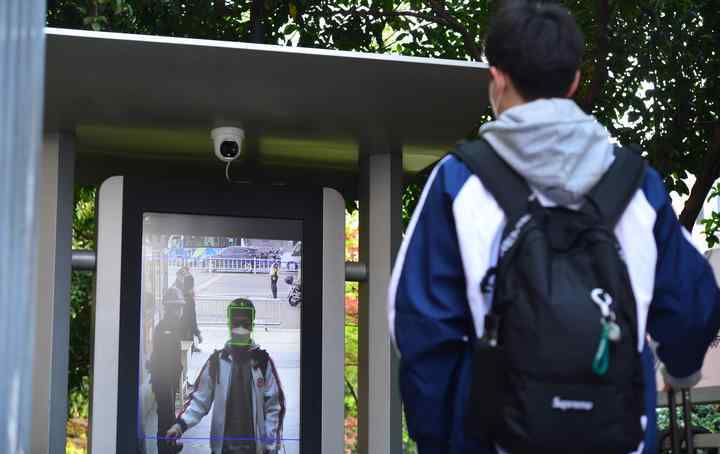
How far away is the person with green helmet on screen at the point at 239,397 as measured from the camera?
5660 mm

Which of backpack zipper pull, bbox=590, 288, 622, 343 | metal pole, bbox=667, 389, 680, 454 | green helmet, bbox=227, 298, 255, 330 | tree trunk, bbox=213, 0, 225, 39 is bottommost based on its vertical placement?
metal pole, bbox=667, 389, 680, 454

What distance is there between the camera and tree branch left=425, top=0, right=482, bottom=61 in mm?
8336

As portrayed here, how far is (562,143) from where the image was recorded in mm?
2488

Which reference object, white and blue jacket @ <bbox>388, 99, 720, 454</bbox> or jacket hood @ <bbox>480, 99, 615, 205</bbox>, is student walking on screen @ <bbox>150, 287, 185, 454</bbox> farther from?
jacket hood @ <bbox>480, 99, 615, 205</bbox>

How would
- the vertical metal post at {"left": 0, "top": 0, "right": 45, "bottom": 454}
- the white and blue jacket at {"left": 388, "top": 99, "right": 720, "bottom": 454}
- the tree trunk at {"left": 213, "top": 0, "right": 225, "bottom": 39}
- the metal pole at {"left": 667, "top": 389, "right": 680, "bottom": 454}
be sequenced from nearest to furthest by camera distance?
the vertical metal post at {"left": 0, "top": 0, "right": 45, "bottom": 454} → the white and blue jacket at {"left": 388, "top": 99, "right": 720, "bottom": 454} → the metal pole at {"left": 667, "top": 389, "right": 680, "bottom": 454} → the tree trunk at {"left": 213, "top": 0, "right": 225, "bottom": 39}

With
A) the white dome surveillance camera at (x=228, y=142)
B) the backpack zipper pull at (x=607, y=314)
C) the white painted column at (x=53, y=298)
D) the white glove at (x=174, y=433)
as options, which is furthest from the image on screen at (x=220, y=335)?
the backpack zipper pull at (x=607, y=314)

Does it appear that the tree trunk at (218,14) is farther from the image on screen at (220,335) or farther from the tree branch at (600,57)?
the image on screen at (220,335)

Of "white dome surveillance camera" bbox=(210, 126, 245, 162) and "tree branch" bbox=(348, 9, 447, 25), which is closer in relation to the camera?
"white dome surveillance camera" bbox=(210, 126, 245, 162)

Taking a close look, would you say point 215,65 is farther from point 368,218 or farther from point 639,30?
point 639,30

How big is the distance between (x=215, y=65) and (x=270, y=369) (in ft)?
5.83

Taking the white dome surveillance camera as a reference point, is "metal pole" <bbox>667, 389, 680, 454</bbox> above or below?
below

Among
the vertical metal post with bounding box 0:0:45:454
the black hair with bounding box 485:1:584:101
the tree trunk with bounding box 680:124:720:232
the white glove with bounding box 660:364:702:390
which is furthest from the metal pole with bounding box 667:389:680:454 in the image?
the tree trunk with bounding box 680:124:720:232

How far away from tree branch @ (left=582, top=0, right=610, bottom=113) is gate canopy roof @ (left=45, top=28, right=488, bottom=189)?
1644 millimetres

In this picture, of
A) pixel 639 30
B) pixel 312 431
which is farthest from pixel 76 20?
pixel 639 30
